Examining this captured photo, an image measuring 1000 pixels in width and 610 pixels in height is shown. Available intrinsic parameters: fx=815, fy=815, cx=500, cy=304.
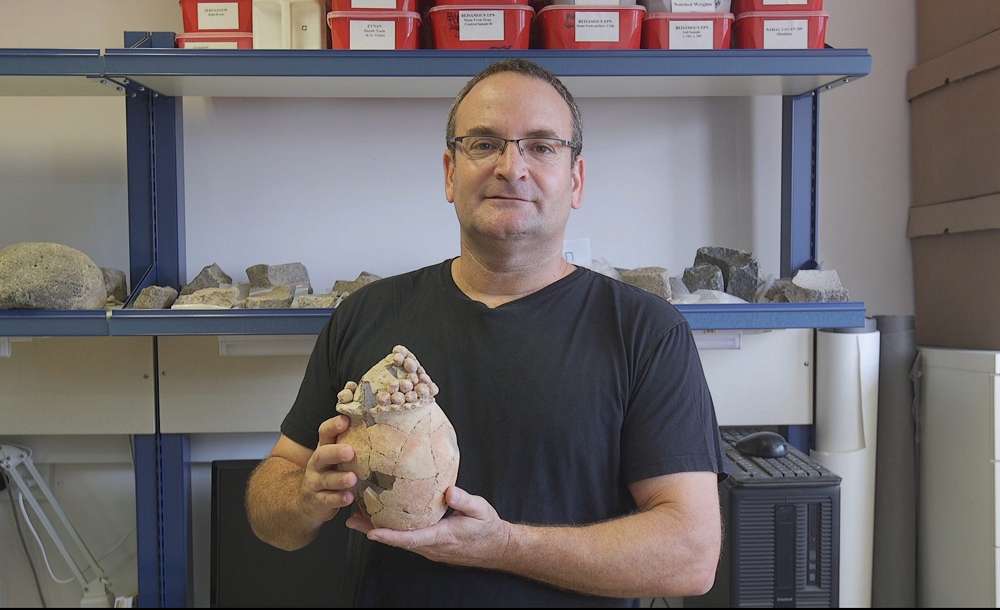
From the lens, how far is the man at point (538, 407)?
1171 millimetres

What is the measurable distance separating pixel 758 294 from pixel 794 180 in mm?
356

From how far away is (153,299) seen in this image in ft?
5.81

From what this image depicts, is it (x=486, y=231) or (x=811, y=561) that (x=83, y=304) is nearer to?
(x=486, y=231)

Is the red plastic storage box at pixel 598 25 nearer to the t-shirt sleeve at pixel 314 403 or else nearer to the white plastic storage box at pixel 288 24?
A: the white plastic storage box at pixel 288 24

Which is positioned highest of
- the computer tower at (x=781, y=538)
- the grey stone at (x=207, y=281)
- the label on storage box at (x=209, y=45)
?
the label on storage box at (x=209, y=45)

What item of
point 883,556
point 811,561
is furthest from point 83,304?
point 883,556

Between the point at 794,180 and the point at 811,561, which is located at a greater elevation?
the point at 794,180

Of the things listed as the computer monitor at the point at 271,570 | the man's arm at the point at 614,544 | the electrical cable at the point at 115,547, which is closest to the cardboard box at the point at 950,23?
the man's arm at the point at 614,544

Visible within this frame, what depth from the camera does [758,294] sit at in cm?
191

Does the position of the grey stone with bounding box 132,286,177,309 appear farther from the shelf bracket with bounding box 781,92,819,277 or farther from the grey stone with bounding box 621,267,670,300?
the shelf bracket with bounding box 781,92,819,277

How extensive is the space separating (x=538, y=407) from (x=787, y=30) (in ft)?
3.64

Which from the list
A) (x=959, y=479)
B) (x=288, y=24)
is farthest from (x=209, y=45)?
(x=959, y=479)

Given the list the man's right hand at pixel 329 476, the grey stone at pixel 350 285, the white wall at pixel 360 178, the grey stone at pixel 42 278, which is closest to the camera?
the man's right hand at pixel 329 476

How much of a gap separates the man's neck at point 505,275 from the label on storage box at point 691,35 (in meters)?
0.73
